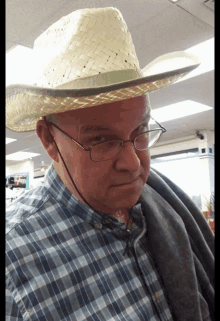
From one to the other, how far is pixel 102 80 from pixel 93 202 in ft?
0.75

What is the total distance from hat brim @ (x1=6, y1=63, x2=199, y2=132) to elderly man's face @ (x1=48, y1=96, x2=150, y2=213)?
0.10 ft

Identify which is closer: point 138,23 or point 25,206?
point 138,23

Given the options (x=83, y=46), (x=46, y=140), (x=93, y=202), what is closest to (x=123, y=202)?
(x=93, y=202)

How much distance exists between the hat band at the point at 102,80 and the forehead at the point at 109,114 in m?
0.04

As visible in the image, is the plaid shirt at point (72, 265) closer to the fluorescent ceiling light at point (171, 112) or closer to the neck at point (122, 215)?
the neck at point (122, 215)

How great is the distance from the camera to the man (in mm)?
429

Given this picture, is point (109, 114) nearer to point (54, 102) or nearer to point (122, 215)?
point (54, 102)

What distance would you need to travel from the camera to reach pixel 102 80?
18.2 inches

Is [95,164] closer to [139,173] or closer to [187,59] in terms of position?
[139,173]

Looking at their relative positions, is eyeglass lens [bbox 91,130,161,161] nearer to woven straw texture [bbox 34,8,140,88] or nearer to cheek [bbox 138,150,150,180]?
cheek [bbox 138,150,150,180]

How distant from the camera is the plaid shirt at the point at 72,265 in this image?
433mm
